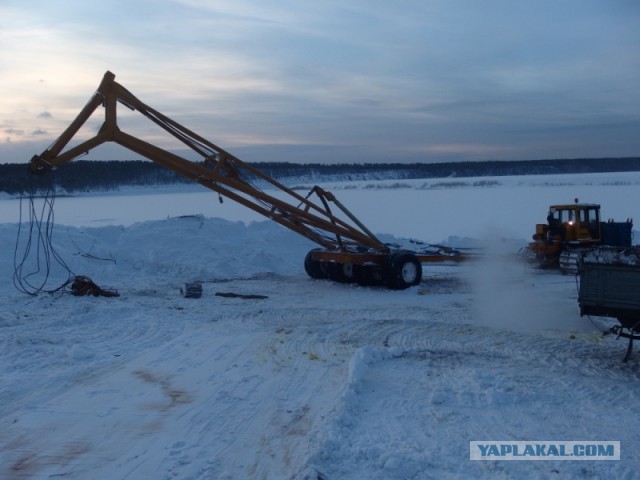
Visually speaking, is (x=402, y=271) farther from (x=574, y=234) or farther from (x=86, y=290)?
(x=86, y=290)

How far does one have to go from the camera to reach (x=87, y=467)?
5551 mm

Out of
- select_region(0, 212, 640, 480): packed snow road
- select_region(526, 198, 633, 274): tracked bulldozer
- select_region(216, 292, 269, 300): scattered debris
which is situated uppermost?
select_region(526, 198, 633, 274): tracked bulldozer

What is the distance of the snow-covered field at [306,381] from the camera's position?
5609 mm

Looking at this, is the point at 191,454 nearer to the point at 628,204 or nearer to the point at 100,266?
the point at 100,266

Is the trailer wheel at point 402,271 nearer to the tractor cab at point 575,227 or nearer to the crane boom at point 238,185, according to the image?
the crane boom at point 238,185

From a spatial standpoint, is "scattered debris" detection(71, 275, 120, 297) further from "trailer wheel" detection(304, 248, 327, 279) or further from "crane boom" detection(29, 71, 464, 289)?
"trailer wheel" detection(304, 248, 327, 279)

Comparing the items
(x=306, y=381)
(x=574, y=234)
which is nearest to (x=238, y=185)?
(x=306, y=381)

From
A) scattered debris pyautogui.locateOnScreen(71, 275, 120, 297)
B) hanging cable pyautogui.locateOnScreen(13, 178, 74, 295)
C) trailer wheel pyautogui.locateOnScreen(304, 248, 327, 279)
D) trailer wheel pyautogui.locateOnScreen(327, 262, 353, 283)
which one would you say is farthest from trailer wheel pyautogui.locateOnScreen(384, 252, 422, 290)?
hanging cable pyautogui.locateOnScreen(13, 178, 74, 295)

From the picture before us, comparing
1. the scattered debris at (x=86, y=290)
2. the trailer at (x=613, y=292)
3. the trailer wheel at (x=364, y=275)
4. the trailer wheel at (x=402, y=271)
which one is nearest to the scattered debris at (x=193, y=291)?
the scattered debris at (x=86, y=290)

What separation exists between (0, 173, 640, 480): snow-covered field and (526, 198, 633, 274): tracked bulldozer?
95.5 inches

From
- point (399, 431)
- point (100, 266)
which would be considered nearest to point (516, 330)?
point (399, 431)

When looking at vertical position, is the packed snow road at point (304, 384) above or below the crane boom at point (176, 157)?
below

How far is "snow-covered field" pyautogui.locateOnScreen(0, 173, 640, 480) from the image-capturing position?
561cm

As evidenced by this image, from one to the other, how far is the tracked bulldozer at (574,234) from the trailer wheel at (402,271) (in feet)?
13.9
